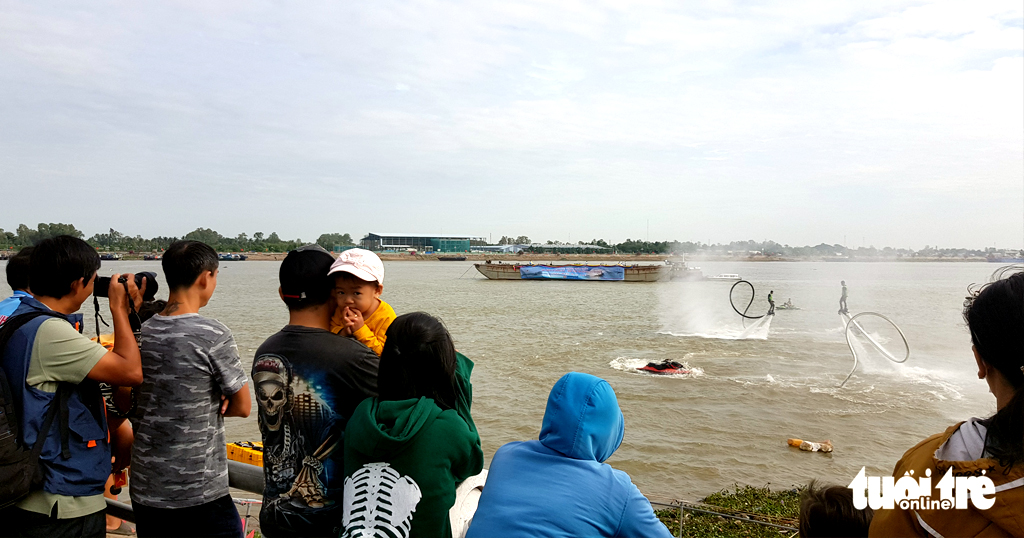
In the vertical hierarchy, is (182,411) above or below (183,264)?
below

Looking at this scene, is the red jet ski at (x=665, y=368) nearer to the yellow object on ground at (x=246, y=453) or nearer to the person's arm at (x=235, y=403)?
the yellow object on ground at (x=246, y=453)

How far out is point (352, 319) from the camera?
9.25ft

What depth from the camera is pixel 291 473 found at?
250cm

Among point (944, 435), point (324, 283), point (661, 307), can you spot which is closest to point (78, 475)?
point (324, 283)

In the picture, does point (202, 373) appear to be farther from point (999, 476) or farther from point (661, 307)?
point (661, 307)

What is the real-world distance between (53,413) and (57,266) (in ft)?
2.20

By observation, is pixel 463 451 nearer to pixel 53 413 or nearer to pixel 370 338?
pixel 370 338

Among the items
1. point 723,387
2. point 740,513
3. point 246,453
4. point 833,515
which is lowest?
point 723,387

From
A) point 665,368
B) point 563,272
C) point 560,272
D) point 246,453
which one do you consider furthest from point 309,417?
point 563,272

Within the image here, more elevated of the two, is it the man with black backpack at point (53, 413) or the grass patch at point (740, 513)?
the man with black backpack at point (53, 413)

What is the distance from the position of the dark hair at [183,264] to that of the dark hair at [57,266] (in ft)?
1.41

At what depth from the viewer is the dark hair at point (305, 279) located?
8.63 ft

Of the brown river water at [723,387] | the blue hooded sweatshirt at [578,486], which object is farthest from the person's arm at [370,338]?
the brown river water at [723,387]

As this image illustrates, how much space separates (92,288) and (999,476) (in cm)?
359
